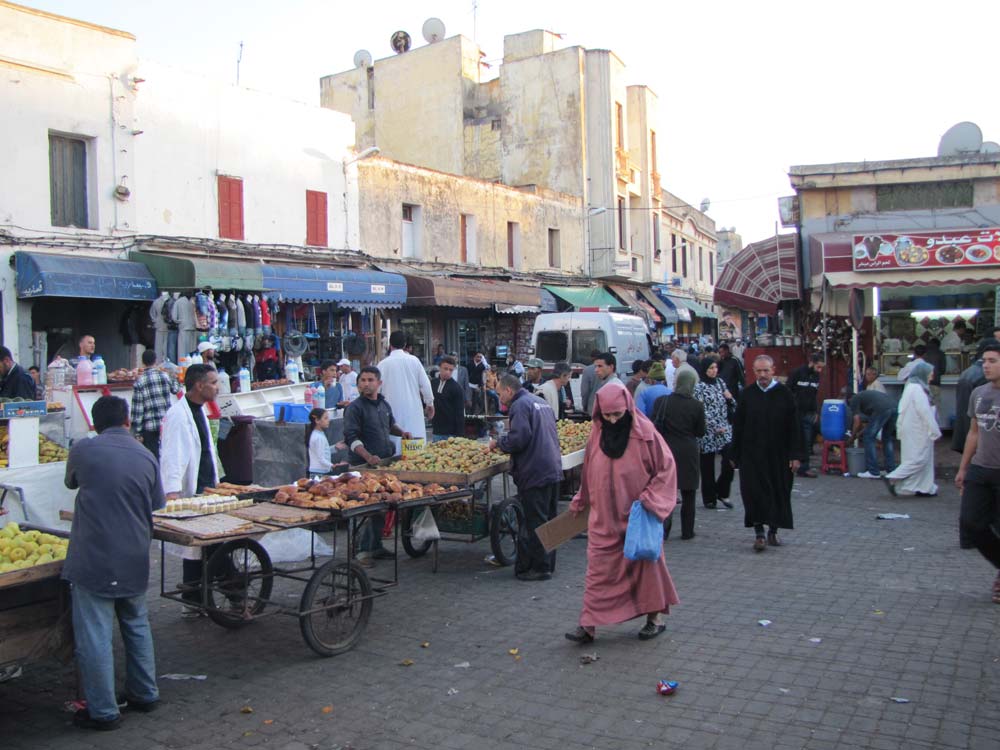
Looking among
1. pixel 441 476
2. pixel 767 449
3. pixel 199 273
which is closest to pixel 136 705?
pixel 441 476

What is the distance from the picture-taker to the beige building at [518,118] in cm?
3297

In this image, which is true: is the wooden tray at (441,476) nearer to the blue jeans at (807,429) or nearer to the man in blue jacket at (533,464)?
the man in blue jacket at (533,464)

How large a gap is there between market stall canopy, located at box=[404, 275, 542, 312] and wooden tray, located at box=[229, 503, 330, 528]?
15.8 m

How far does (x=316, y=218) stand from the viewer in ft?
69.6

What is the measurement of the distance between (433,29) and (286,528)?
103 feet

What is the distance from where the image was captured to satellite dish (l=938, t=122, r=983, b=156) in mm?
21156

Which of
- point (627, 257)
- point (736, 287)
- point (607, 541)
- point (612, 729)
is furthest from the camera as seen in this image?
point (627, 257)

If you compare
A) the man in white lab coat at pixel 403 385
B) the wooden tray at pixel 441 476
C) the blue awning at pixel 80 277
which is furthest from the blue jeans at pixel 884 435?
the blue awning at pixel 80 277

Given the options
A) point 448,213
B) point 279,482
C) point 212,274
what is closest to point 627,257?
point 448,213

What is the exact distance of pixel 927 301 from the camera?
17.4m

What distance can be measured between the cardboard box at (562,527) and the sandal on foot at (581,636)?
2.66ft

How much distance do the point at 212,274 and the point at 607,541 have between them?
39.6 feet

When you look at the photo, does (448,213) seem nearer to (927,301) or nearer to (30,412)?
(927,301)

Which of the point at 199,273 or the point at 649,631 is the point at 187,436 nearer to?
the point at 649,631
